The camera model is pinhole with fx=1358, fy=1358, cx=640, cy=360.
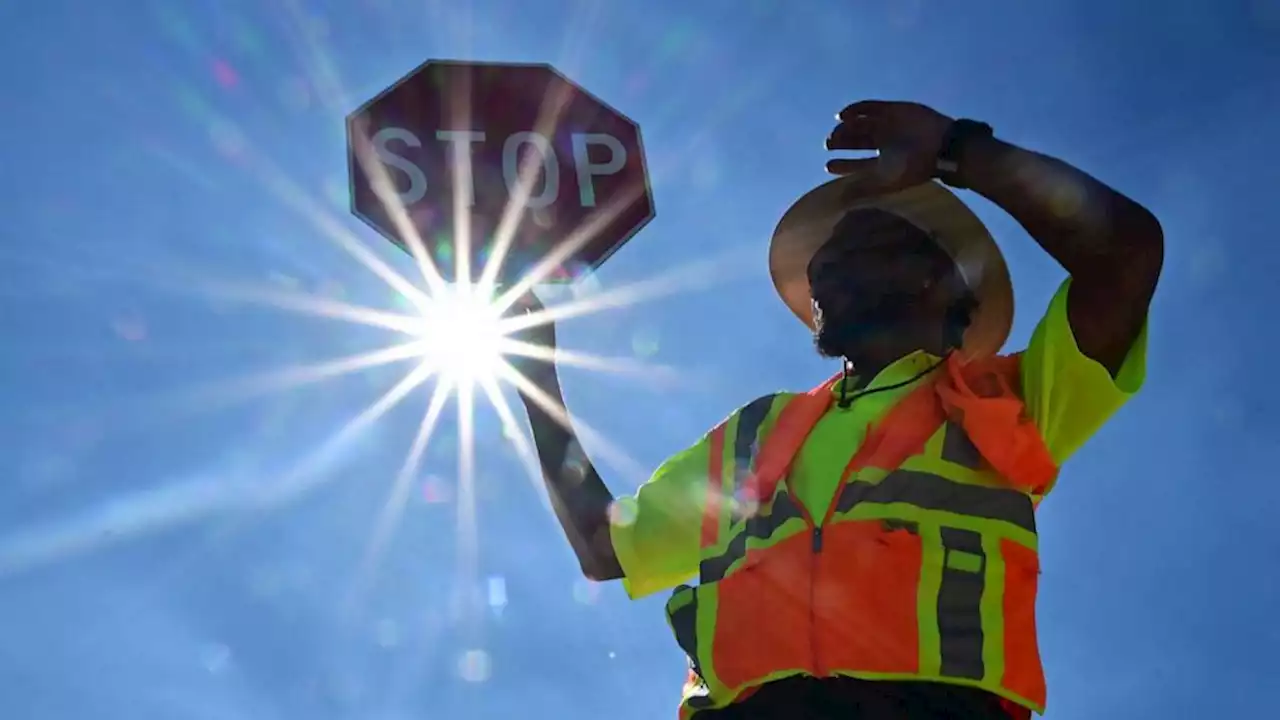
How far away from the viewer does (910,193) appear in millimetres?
3812

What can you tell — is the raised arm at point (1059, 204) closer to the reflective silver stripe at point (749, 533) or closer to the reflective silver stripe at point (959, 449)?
the reflective silver stripe at point (959, 449)

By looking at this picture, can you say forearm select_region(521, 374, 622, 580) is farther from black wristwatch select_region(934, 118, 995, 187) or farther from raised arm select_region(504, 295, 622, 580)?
black wristwatch select_region(934, 118, 995, 187)

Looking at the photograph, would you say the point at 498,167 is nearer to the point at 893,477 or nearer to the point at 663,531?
the point at 663,531

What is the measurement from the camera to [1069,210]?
3.04 meters

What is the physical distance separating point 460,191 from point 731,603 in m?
1.19

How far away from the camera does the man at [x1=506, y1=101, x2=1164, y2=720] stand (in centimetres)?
282

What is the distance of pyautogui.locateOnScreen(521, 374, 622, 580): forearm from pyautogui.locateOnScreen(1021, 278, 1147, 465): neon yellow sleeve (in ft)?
3.78

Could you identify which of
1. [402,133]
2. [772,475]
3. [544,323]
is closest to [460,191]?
[402,133]

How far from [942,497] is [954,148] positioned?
80 cm

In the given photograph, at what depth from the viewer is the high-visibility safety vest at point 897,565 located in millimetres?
2799

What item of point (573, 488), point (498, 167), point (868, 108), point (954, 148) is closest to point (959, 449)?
point (954, 148)

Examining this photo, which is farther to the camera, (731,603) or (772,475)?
(772,475)

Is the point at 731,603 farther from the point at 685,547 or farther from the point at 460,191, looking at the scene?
the point at 460,191

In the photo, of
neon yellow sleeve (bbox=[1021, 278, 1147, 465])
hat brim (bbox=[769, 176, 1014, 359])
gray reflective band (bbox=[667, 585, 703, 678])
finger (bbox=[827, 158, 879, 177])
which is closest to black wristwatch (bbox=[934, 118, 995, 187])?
finger (bbox=[827, 158, 879, 177])
